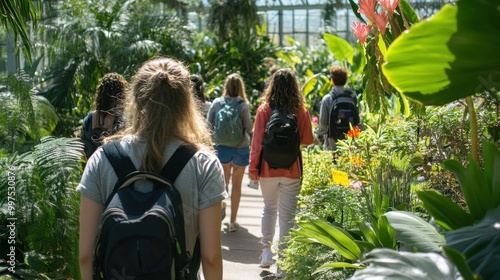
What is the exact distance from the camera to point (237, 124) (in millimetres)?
7324

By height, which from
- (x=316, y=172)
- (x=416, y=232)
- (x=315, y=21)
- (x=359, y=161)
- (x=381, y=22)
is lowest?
(x=316, y=172)

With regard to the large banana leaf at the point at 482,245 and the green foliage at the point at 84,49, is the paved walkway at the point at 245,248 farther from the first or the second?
the large banana leaf at the point at 482,245

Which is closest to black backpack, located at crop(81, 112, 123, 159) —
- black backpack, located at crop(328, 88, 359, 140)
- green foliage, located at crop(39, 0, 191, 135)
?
black backpack, located at crop(328, 88, 359, 140)

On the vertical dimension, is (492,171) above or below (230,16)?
below

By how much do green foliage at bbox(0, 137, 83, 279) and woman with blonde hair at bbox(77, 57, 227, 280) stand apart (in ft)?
5.36

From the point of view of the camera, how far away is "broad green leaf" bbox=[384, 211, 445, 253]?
255 cm

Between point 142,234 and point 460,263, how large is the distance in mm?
1097

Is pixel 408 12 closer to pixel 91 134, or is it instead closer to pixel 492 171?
pixel 492 171

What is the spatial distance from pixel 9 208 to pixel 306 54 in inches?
552

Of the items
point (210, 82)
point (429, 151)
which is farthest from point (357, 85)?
point (429, 151)

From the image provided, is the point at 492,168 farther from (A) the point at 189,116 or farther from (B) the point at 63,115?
(B) the point at 63,115

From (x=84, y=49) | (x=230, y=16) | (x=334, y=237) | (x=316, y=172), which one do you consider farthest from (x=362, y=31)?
(x=230, y=16)

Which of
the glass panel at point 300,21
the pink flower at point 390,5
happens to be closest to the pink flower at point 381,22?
the pink flower at point 390,5

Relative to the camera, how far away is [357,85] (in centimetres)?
1258
